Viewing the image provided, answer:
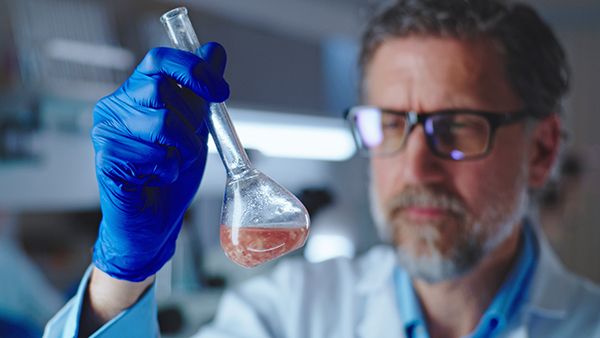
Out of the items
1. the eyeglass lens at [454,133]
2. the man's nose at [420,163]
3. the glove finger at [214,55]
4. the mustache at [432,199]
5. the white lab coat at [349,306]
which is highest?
the glove finger at [214,55]

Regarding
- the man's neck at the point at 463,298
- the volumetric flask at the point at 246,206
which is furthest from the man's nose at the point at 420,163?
the volumetric flask at the point at 246,206

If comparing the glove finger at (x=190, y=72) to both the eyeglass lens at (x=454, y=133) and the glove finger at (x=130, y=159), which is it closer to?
the glove finger at (x=130, y=159)

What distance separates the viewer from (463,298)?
152cm

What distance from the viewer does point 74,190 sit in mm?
2986

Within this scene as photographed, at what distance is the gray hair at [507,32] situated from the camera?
5.00 ft

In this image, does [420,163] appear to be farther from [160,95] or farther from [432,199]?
[160,95]

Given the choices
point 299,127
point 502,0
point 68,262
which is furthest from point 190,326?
point 502,0

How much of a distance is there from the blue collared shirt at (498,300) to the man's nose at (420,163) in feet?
1.39

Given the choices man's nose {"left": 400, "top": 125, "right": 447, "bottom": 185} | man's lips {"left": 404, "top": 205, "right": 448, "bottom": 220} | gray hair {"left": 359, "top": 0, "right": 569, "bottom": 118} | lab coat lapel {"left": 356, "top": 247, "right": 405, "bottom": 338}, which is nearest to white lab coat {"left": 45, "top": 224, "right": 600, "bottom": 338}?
lab coat lapel {"left": 356, "top": 247, "right": 405, "bottom": 338}

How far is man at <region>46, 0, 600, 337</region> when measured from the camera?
142 centimetres

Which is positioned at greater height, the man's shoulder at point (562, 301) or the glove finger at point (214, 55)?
the glove finger at point (214, 55)

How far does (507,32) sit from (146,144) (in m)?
1.29

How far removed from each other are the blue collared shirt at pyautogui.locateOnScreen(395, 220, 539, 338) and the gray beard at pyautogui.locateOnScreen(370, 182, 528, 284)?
0.50ft

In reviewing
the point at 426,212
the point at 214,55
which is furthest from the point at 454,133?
the point at 214,55
